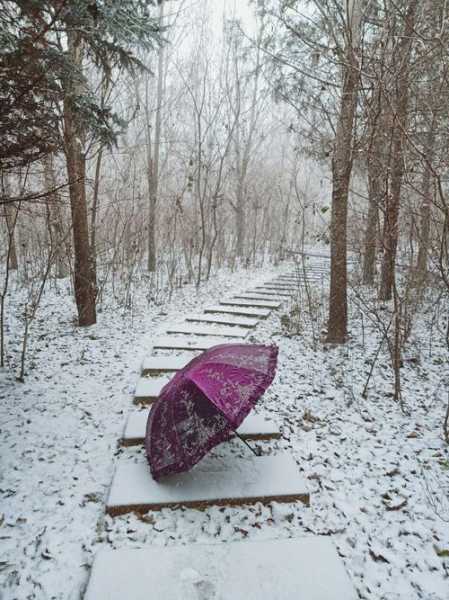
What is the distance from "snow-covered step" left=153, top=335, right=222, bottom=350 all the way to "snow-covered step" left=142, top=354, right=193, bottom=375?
0.67ft

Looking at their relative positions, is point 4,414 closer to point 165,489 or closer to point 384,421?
point 165,489

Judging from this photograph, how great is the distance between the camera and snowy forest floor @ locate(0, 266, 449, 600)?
5.51 ft

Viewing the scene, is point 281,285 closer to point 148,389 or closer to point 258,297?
point 258,297

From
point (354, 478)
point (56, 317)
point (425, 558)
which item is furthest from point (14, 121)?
point (56, 317)

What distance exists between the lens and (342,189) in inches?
150

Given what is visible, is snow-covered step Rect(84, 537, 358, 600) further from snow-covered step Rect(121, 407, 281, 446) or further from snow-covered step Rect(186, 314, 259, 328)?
snow-covered step Rect(186, 314, 259, 328)

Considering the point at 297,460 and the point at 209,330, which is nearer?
the point at 297,460

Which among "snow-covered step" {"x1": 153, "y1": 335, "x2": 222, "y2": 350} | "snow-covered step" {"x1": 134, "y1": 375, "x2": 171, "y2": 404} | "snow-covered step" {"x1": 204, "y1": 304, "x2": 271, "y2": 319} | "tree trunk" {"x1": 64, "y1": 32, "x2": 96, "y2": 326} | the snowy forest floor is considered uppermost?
"tree trunk" {"x1": 64, "y1": 32, "x2": 96, "y2": 326}

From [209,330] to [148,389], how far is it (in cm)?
163

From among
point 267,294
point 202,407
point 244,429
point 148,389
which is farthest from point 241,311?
point 202,407

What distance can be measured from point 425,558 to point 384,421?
1.25m

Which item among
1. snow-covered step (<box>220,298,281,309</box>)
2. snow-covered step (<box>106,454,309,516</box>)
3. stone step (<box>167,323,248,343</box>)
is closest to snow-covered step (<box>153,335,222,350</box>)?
stone step (<box>167,323,248,343</box>)

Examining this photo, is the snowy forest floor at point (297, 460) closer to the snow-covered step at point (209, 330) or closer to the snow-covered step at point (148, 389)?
the snow-covered step at point (148, 389)

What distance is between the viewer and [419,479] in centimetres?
225
